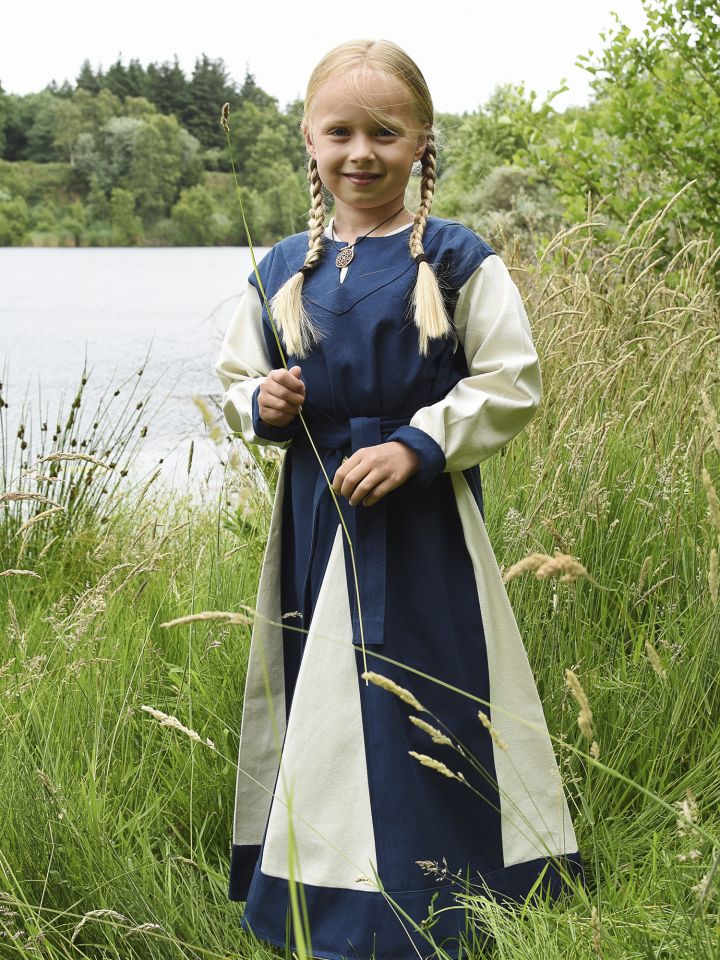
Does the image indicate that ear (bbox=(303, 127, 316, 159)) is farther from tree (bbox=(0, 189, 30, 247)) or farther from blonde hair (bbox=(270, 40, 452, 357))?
tree (bbox=(0, 189, 30, 247))

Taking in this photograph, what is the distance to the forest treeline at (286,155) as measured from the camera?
4.62 metres

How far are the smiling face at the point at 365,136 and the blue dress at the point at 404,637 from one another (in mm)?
104

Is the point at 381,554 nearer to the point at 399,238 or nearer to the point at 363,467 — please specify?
the point at 363,467

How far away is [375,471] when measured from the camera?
5.40ft

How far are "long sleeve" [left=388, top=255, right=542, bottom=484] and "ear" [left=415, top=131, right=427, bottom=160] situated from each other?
0.75 ft

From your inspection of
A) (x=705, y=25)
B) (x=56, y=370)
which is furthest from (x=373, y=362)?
(x=56, y=370)

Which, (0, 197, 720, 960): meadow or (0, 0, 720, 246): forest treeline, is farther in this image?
(0, 0, 720, 246): forest treeline

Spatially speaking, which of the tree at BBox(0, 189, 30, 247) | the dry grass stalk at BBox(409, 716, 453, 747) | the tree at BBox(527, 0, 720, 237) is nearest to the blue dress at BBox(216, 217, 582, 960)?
the dry grass stalk at BBox(409, 716, 453, 747)

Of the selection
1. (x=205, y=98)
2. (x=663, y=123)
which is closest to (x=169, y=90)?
(x=205, y=98)

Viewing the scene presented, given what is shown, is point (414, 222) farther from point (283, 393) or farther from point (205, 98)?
point (205, 98)

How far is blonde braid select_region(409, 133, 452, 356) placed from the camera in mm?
1702

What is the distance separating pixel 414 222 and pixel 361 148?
6.3 inches

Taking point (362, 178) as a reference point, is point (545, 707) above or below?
below

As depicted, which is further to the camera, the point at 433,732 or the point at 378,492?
the point at 378,492
